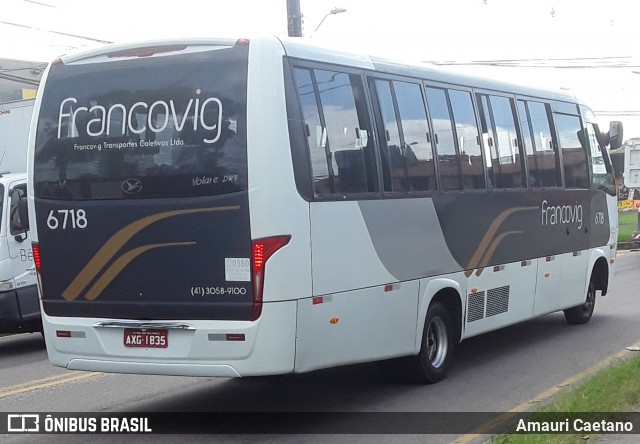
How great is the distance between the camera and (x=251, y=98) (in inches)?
320

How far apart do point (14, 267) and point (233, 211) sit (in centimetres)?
682

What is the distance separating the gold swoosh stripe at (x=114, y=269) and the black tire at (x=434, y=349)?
3063 mm

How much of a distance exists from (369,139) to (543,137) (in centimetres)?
463

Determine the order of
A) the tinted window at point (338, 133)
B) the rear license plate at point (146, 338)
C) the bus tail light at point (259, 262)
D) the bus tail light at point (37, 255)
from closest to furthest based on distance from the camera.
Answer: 1. the bus tail light at point (259, 262)
2. the rear license plate at point (146, 338)
3. the tinted window at point (338, 133)
4. the bus tail light at point (37, 255)

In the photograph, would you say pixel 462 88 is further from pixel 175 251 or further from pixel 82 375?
pixel 82 375

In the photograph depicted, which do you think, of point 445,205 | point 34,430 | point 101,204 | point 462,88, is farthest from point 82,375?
point 462,88

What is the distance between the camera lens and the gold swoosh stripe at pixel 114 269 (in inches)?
333

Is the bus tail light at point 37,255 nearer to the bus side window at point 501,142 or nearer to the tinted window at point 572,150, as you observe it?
the bus side window at point 501,142

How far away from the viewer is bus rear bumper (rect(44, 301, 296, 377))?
8016mm

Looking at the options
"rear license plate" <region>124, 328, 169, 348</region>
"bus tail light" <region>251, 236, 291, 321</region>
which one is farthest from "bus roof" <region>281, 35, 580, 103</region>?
"rear license plate" <region>124, 328, 169, 348</region>

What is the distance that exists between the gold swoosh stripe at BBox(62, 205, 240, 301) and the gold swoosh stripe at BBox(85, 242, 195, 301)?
0.22 feet

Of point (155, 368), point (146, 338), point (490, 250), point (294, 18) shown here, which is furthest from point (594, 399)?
point (294, 18)

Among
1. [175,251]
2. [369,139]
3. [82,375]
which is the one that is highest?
[369,139]

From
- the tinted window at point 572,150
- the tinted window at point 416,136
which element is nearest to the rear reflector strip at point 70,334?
the tinted window at point 416,136
